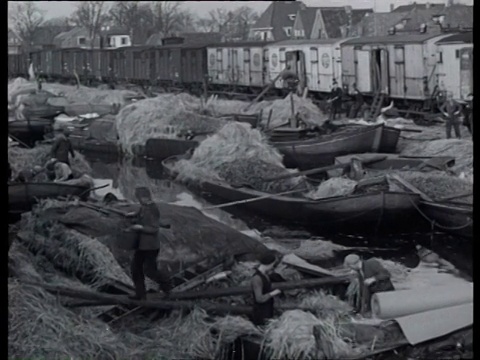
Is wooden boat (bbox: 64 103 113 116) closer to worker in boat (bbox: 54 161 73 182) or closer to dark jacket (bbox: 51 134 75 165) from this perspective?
dark jacket (bbox: 51 134 75 165)

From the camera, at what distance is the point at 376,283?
2.71 m

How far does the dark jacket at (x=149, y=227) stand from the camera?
259cm

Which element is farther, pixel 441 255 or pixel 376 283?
pixel 441 255

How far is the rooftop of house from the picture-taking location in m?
2.80

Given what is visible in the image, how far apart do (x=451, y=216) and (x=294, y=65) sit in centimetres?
91

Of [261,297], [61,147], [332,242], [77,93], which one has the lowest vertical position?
[261,297]

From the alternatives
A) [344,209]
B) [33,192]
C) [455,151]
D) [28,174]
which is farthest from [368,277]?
[28,174]

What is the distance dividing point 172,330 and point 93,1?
3.81ft

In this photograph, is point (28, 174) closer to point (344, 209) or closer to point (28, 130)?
point (28, 130)

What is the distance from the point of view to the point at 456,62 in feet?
11.2

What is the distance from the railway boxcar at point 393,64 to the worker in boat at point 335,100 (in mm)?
48

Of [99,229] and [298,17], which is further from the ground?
[298,17]

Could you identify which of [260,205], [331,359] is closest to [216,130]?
[260,205]

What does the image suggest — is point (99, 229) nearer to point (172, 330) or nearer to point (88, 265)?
point (88, 265)
